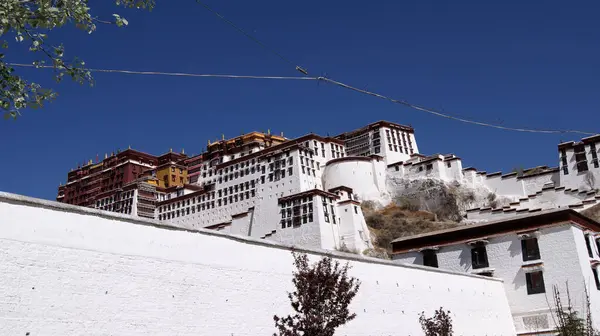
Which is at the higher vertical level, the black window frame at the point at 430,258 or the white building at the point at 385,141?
the white building at the point at 385,141

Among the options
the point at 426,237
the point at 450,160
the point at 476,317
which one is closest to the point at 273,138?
the point at 450,160

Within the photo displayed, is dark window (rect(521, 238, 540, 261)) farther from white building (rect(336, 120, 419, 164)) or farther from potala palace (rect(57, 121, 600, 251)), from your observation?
white building (rect(336, 120, 419, 164))

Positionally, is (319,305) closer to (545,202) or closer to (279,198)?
(279,198)

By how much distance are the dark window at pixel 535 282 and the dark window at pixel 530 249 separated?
2.02 ft

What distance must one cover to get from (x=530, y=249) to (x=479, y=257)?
202cm

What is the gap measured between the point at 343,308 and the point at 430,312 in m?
8.99

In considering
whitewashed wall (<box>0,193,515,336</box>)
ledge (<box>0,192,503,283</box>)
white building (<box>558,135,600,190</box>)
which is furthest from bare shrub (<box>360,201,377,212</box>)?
whitewashed wall (<box>0,193,515,336</box>)

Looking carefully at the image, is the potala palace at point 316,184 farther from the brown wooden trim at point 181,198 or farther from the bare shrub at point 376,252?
the bare shrub at point 376,252

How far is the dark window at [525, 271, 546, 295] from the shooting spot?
22984mm

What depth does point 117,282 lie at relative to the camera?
9.83 metres

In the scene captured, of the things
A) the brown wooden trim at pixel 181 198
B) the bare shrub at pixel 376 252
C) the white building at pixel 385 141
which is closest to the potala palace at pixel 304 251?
the bare shrub at pixel 376 252

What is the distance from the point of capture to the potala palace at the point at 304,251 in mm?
9078

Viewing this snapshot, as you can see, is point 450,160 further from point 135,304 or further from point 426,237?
point 135,304

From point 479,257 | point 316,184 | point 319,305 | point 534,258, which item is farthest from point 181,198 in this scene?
point 319,305
